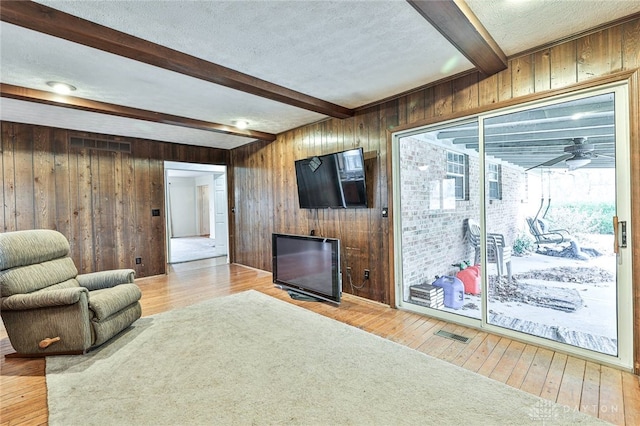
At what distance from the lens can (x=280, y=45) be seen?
2.21 m

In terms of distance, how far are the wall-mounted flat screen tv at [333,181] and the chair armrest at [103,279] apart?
2.32 m

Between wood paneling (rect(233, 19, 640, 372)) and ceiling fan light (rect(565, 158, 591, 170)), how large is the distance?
1.03 ft

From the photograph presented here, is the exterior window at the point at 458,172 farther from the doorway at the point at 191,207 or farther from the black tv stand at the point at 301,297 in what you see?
the doorway at the point at 191,207

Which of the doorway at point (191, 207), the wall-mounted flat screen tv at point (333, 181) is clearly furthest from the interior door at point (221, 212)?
the wall-mounted flat screen tv at point (333, 181)

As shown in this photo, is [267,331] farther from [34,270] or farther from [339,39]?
[339,39]

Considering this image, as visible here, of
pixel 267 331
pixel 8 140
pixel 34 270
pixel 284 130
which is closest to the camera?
pixel 34 270

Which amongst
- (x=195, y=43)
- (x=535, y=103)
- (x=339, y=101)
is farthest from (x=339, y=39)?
(x=535, y=103)

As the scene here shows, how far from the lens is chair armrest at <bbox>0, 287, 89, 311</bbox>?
7.60ft

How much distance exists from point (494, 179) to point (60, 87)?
14.0ft

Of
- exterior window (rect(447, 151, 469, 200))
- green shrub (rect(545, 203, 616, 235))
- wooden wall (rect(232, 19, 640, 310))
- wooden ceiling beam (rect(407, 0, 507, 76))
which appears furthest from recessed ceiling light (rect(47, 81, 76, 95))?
green shrub (rect(545, 203, 616, 235))

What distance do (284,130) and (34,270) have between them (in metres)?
3.45

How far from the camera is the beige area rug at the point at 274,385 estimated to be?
1.68m

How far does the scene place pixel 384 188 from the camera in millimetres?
3463

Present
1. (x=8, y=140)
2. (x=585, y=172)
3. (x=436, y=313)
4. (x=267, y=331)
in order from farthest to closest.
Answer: (x=8, y=140) < (x=436, y=313) < (x=267, y=331) < (x=585, y=172)
